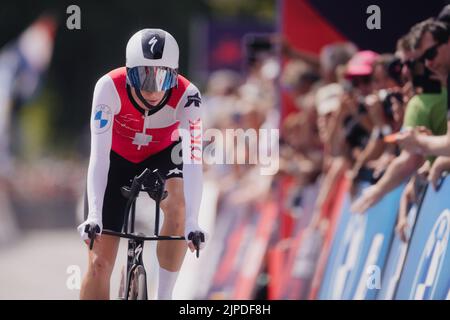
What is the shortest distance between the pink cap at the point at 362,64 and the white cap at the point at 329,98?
0.83m

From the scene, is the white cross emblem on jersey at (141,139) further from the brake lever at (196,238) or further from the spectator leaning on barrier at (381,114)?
the spectator leaning on barrier at (381,114)

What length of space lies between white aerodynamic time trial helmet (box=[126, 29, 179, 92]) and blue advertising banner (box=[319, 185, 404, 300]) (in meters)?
2.00

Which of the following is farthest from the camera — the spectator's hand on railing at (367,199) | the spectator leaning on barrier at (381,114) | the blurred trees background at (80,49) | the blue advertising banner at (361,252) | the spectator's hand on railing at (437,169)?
the blurred trees background at (80,49)

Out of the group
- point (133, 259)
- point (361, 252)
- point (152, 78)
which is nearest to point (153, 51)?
point (152, 78)

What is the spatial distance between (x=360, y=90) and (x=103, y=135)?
2.89m

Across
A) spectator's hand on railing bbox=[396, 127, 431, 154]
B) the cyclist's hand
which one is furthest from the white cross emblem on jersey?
Result: spectator's hand on railing bbox=[396, 127, 431, 154]

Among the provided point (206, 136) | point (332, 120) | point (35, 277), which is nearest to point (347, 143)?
point (332, 120)

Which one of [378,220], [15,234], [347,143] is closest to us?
[378,220]

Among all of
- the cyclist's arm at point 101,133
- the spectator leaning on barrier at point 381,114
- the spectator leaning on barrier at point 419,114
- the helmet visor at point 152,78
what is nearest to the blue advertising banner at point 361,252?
the spectator leaning on barrier at point 419,114

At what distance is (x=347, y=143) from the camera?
34.9 feet

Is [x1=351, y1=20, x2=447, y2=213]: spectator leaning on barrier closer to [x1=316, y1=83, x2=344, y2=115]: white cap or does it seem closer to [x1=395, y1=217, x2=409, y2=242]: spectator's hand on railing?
[x1=395, y1=217, x2=409, y2=242]: spectator's hand on railing

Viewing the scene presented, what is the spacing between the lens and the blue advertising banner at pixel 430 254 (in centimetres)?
746

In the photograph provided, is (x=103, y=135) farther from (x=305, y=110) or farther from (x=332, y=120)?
(x=305, y=110)
